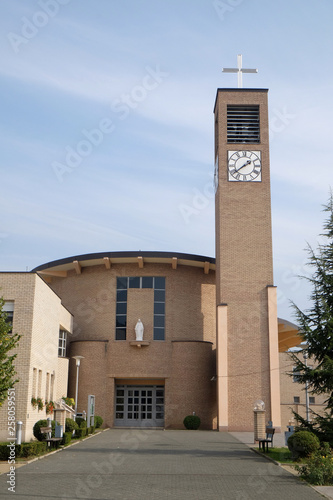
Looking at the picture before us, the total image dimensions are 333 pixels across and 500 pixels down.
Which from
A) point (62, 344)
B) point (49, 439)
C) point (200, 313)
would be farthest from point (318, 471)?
point (200, 313)

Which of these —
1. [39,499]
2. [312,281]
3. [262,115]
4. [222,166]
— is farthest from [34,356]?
[262,115]

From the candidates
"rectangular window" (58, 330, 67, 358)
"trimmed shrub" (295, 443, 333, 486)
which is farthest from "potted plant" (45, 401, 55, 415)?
"trimmed shrub" (295, 443, 333, 486)

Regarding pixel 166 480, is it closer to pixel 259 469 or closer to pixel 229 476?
pixel 229 476

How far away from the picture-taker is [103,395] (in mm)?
35906

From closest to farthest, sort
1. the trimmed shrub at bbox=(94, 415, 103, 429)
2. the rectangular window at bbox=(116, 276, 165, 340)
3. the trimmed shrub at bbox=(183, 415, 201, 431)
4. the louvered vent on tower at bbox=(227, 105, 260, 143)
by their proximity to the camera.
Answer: the trimmed shrub at bbox=(94, 415, 103, 429), the trimmed shrub at bbox=(183, 415, 201, 431), the louvered vent on tower at bbox=(227, 105, 260, 143), the rectangular window at bbox=(116, 276, 165, 340)

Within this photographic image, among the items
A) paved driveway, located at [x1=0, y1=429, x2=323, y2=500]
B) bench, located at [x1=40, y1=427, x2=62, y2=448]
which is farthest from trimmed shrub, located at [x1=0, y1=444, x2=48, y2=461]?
bench, located at [x1=40, y1=427, x2=62, y2=448]

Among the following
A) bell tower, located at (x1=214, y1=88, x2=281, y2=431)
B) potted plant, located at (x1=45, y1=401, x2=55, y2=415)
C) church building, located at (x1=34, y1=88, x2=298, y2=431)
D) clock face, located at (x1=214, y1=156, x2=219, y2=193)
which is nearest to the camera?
potted plant, located at (x1=45, y1=401, x2=55, y2=415)

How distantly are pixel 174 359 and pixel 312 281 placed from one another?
59.6ft

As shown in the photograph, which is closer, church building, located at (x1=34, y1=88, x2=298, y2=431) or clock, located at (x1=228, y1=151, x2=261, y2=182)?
church building, located at (x1=34, y1=88, x2=298, y2=431)

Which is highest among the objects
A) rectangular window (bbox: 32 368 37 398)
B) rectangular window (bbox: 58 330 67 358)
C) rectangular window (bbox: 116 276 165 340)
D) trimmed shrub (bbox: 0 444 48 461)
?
rectangular window (bbox: 116 276 165 340)

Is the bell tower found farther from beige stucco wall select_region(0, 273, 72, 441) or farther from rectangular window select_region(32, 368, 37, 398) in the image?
rectangular window select_region(32, 368, 37, 398)

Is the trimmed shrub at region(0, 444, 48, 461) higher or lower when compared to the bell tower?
lower

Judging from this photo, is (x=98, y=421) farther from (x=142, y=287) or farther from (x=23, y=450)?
(x=23, y=450)

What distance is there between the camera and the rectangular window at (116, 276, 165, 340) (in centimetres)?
3781
